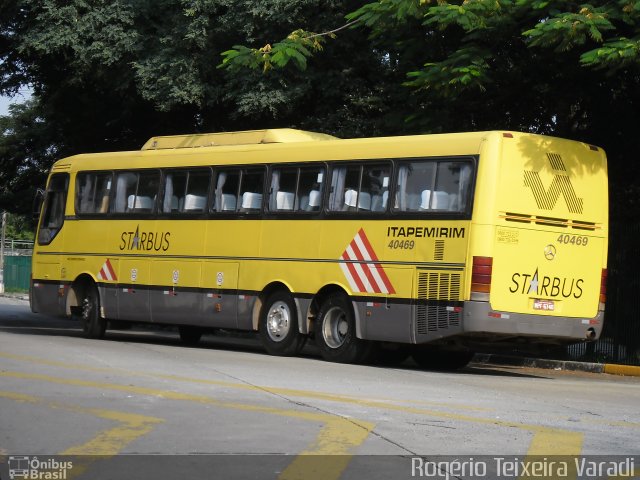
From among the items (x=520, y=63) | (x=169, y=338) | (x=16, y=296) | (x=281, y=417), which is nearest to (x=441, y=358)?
(x=520, y=63)

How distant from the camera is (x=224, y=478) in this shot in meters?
8.32

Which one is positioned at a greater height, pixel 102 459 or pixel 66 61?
pixel 66 61

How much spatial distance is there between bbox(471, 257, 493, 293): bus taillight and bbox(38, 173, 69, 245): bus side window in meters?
10.7

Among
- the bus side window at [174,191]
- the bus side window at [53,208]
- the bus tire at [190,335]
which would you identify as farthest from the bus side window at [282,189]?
the bus side window at [53,208]

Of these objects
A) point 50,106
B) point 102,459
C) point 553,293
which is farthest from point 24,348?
point 50,106

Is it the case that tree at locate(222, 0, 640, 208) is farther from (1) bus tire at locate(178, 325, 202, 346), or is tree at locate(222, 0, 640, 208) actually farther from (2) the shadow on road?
(1) bus tire at locate(178, 325, 202, 346)

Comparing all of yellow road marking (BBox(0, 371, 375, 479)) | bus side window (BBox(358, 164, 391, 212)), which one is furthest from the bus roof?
yellow road marking (BBox(0, 371, 375, 479))

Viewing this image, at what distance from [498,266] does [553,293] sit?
1158 millimetres

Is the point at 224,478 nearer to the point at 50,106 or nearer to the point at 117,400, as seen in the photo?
the point at 117,400

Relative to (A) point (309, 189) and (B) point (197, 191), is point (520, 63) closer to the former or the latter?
(A) point (309, 189)

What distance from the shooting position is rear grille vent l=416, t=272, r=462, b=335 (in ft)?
59.7

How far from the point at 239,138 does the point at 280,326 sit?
365 cm

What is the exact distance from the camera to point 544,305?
18.6m

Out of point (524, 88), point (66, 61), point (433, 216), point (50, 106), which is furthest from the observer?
point (50, 106)
